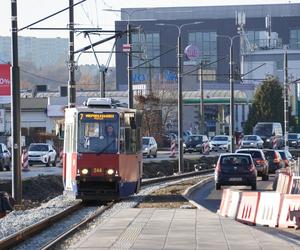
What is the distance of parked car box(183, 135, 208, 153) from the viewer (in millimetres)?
85225

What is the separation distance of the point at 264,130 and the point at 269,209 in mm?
Answer: 70946

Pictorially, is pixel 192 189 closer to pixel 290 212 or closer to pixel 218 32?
pixel 290 212

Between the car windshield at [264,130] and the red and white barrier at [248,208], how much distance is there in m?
68.1

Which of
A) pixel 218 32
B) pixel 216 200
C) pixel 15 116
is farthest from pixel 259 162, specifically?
pixel 218 32

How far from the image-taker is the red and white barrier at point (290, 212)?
22812 mm

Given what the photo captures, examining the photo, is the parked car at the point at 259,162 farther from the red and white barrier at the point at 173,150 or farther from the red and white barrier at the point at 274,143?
the red and white barrier at the point at 274,143

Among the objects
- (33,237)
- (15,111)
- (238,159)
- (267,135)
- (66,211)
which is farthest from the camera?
(267,135)

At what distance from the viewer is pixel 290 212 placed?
909 inches

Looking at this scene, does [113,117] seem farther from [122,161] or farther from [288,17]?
[288,17]

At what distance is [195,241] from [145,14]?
455ft

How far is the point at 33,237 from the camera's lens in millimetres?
20562

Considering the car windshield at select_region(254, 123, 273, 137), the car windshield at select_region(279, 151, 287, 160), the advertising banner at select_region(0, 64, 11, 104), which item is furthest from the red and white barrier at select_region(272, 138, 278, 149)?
the car windshield at select_region(279, 151, 287, 160)

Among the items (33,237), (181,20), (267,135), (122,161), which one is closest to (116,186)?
(122,161)

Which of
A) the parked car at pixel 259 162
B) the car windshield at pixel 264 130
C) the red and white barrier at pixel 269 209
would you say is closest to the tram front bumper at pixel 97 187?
the red and white barrier at pixel 269 209
